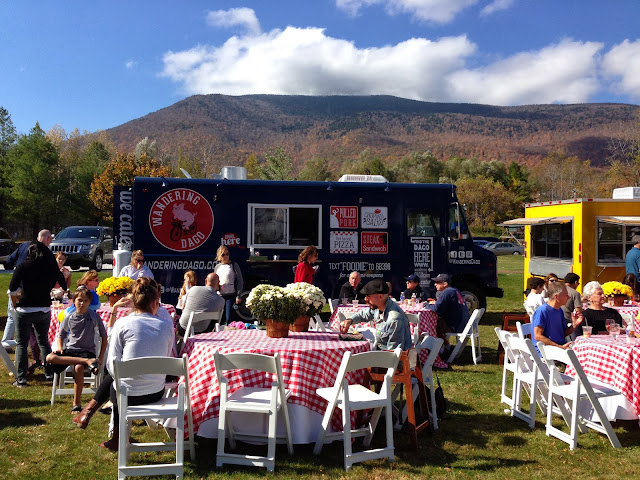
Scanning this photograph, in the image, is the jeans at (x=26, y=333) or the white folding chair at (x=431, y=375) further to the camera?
the jeans at (x=26, y=333)

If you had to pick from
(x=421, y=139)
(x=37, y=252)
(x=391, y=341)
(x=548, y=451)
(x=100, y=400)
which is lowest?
→ (x=548, y=451)

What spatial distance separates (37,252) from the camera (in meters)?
7.19

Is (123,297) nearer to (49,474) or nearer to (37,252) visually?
(37,252)

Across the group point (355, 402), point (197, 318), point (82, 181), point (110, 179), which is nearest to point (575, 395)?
point (355, 402)

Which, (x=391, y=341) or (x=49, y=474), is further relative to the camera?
(x=391, y=341)

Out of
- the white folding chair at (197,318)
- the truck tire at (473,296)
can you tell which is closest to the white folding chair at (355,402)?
the white folding chair at (197,318)

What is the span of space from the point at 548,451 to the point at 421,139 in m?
188

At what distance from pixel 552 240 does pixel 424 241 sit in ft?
14.9

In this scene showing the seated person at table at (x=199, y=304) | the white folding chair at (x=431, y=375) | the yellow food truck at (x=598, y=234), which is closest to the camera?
the white folding chair at (x=431, y=375)

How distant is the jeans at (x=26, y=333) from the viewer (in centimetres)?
705

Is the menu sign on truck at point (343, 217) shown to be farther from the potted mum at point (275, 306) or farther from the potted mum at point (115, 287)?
the potted mum at point (275, 306)

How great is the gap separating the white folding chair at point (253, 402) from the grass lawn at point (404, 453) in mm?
90

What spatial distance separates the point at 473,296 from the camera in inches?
485

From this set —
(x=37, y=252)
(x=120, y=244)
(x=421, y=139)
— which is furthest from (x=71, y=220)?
(x=421, y=139)
